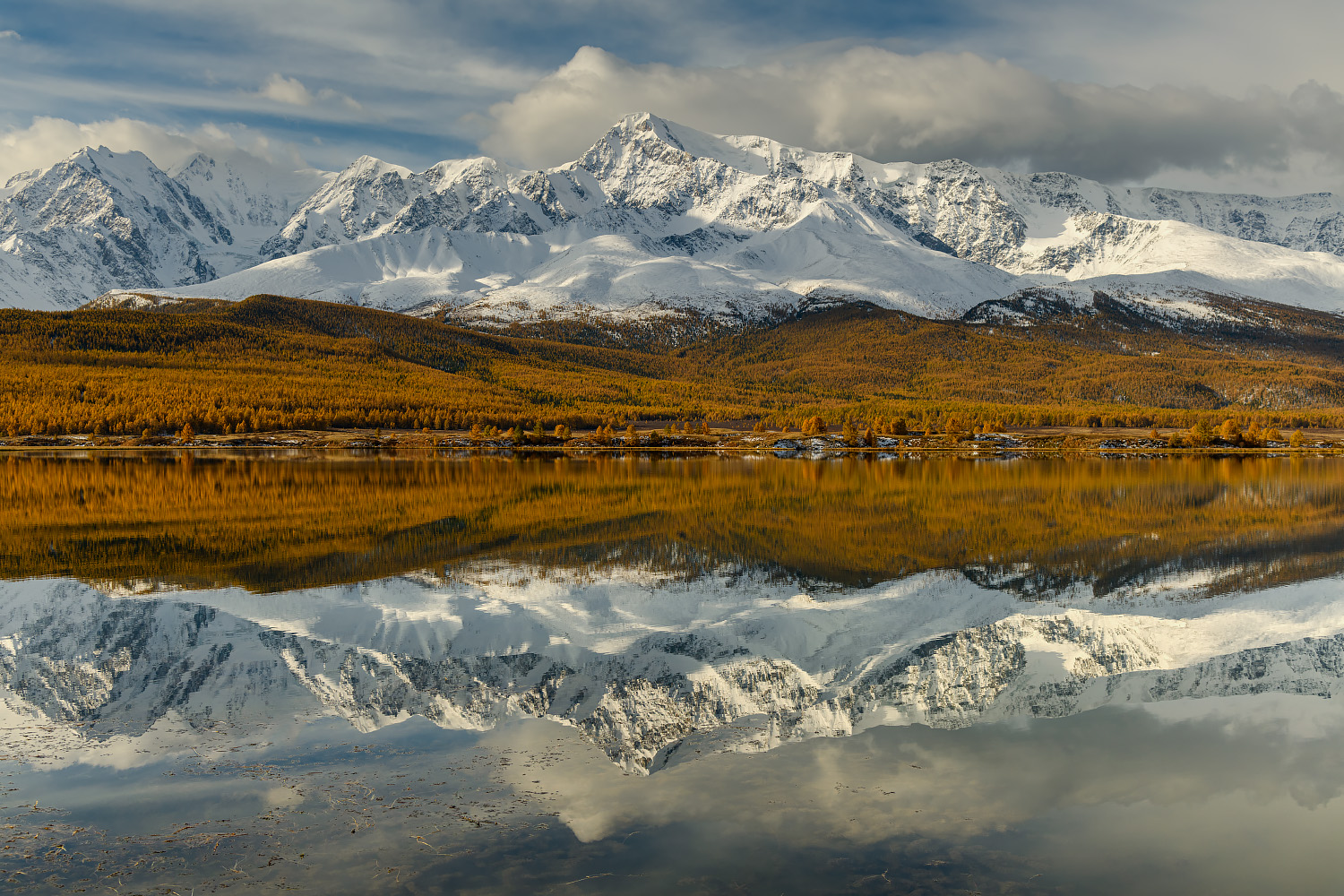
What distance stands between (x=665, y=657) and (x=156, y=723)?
872 cm

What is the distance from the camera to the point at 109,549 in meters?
33.6

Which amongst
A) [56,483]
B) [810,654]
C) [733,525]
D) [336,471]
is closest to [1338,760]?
[810,654]

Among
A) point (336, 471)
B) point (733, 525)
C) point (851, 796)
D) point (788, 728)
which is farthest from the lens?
point (336, 471)

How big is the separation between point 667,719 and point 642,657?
3708 mm

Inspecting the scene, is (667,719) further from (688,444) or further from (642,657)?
(688,444)

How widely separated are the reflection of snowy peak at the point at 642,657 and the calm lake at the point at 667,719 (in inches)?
4.2

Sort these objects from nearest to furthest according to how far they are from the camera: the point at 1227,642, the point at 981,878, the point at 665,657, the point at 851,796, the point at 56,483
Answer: the point at 981,878 < the point at 851,796 < the point at 665,657 < the point at 1227,642 < the point at 56,483

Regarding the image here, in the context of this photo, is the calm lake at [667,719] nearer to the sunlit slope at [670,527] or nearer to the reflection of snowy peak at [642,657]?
the reflection of snowy peak at [642,657]

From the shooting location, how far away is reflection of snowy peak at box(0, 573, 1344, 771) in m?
15.5

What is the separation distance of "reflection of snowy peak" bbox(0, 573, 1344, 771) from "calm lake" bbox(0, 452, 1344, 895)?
0.11 metres

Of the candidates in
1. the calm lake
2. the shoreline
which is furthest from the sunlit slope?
the shoreline

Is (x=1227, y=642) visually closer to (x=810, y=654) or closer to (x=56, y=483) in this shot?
(x=810, y=654)

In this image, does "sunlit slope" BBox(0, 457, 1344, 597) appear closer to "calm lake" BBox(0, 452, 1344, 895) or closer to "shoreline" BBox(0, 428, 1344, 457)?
"calm lake" BBox(0, 452, 1344, 895)

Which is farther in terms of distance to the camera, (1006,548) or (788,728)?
(1006,548)
